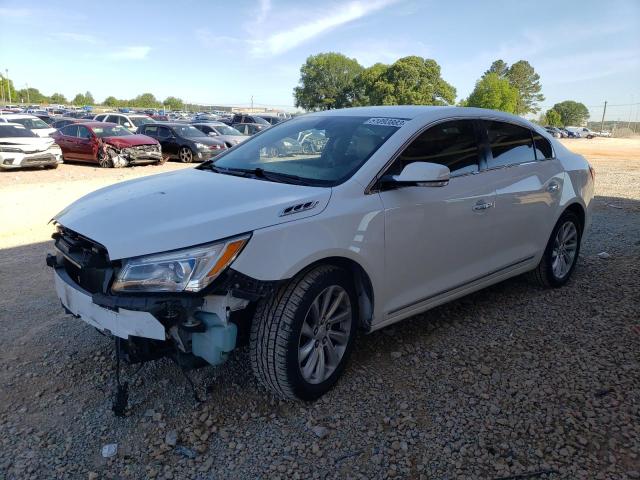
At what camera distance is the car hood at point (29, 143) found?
14461 mm

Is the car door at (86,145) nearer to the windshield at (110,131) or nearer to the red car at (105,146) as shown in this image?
the red car at (105,146)

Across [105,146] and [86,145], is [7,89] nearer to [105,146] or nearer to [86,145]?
[86,145]

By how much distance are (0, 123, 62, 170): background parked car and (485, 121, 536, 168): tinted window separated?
14542mm

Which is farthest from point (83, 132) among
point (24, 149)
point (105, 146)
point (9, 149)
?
point (9, 149)

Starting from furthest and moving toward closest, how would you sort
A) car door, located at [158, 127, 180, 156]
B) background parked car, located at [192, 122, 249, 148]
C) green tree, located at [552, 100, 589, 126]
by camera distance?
1. green tree, located at [552, 100, 589, 126]
2. background parked car, located at [192, 122, 249, 148]
3. car door, located at [158, 127, 180, 156]

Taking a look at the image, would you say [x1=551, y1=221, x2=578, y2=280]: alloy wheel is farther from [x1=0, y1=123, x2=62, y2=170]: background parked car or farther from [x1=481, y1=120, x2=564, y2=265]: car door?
[x1=0, y1=123, x2=62, y2=170]: background parked car

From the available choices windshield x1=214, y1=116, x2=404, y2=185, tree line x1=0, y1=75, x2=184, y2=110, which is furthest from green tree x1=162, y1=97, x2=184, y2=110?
windshield x1=214, y1=116, x2=404, y2=185

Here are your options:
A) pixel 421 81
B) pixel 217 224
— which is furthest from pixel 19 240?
pixel 421 81

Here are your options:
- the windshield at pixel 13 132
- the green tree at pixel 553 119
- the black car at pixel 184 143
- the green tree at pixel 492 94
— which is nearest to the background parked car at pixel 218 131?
the black car at pixel 184 143

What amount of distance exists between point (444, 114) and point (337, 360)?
191 cm

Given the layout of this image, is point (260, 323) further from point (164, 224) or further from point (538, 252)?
point (538, 252)

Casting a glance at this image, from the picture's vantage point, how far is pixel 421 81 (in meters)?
65.2

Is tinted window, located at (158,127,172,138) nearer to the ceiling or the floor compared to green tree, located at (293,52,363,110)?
nearer to the floor

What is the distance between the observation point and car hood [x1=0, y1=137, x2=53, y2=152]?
14.5 metres
